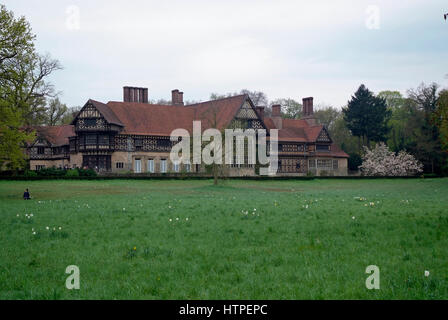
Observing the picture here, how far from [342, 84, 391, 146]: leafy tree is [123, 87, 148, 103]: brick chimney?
3576 centimetres

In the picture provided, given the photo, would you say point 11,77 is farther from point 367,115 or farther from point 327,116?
point 327,116

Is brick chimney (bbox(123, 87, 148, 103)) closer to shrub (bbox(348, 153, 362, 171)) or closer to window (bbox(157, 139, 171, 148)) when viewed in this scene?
window (bbox(157, 139, 171, 148))

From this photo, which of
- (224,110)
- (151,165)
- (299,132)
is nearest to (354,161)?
(299,132)

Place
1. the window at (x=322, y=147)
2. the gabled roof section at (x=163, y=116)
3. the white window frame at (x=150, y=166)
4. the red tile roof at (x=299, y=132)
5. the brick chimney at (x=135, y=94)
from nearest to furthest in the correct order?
the gabled roof section at (x=163, y=116) < the white window frame at (x=150, y=166) < the brick chimney at (x=135, y=94) < the red tile roof at (x=299, y=132) < the window at (x=322, y=147)

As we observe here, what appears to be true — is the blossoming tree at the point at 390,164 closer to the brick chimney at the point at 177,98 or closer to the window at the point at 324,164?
the window at the point at 324,164

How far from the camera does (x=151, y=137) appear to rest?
5894 centimetres

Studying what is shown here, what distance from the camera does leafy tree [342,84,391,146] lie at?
2891 inches

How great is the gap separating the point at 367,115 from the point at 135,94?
128 ft

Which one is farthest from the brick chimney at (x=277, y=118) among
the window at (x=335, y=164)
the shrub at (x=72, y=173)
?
the shrub at (x=72, y=173)

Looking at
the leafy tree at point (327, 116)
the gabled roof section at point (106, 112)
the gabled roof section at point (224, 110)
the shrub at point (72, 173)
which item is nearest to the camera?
the shrub at point (72, 173)

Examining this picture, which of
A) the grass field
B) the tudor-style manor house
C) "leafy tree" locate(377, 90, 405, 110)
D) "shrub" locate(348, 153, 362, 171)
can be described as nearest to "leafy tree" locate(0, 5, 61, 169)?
the grass field

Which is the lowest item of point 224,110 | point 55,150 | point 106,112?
point 55,150

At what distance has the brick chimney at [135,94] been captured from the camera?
64438 mm
